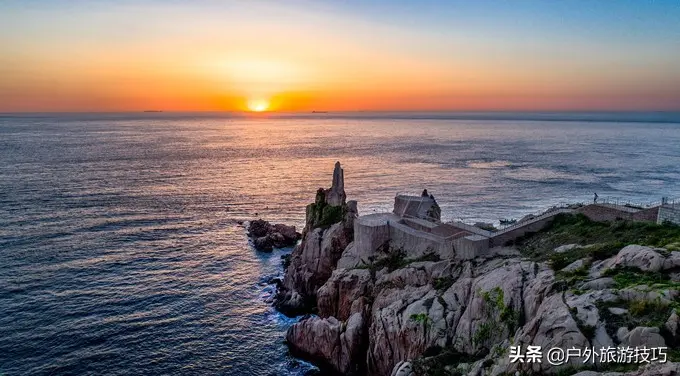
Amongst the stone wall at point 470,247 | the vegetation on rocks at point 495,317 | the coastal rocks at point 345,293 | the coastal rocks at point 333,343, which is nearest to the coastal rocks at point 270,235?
the coastal rocks at point 345,293

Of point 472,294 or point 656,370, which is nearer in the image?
point 656,370

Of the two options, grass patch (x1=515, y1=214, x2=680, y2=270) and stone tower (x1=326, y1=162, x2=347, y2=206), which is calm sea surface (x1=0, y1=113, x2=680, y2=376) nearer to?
stone tower (x1=326, y1=162, x2=347, y2=206)

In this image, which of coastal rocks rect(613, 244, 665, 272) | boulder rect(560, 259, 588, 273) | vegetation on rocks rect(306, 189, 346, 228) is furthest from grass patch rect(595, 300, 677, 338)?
vegetation on rocks rect(306, 189, 346, 228)

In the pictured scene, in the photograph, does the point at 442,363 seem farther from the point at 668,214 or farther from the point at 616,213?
the point at 616,213

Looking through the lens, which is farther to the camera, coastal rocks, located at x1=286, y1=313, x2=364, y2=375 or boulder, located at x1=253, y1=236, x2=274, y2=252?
boulder, located at x1=253, y1=236, x2=274, y2=252

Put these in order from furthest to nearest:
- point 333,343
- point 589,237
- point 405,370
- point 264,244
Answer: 1. point 264,244
2. point 333,343
3. point 589,237
4. point 405,370

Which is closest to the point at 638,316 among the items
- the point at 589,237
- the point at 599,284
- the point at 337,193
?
the point at 599,284

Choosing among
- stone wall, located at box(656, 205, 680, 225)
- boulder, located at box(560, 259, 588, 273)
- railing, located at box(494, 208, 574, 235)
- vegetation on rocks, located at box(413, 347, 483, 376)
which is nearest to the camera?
vegetation on rocks, located at box(413, 347, 483, 376)
